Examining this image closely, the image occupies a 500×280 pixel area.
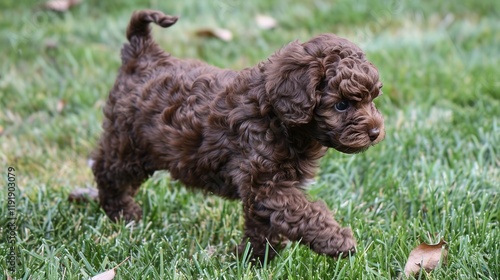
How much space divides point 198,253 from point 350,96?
125 centimetres

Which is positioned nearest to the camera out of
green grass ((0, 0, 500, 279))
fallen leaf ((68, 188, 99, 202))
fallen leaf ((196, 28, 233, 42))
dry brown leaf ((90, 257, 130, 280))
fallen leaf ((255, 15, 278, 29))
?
dry brown leaf ((90, 257, 130, 280))

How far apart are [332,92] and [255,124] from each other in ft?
1.41

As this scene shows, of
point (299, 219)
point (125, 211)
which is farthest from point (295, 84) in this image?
point (125, 211)

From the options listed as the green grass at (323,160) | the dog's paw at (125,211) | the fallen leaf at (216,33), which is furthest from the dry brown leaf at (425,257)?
the fallen leaf at (216,33)

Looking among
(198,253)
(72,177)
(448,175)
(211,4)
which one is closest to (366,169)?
(448,175)

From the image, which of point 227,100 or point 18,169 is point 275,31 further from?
point 227,100

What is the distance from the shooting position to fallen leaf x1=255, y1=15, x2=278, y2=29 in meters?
7.21

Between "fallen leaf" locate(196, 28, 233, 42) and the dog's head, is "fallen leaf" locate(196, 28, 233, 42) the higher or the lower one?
the lower one

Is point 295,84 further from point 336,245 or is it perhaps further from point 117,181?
point 117,181

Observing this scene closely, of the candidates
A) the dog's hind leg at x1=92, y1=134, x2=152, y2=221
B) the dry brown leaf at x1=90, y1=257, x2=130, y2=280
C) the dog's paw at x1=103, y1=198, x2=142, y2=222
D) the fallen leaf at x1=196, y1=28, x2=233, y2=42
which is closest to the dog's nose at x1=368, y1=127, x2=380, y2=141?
the dry brown leaf at x1=90, y1=257, x2=130, y2=280

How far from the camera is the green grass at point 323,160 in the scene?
3523mm

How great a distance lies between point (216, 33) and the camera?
6.95 meters

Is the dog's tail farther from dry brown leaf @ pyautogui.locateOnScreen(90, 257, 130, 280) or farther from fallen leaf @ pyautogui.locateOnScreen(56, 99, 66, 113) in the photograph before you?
fallen leaf @ pyautogui.locateOnScreen(56, 99, 66, 113)

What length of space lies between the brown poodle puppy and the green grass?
1.01ft
